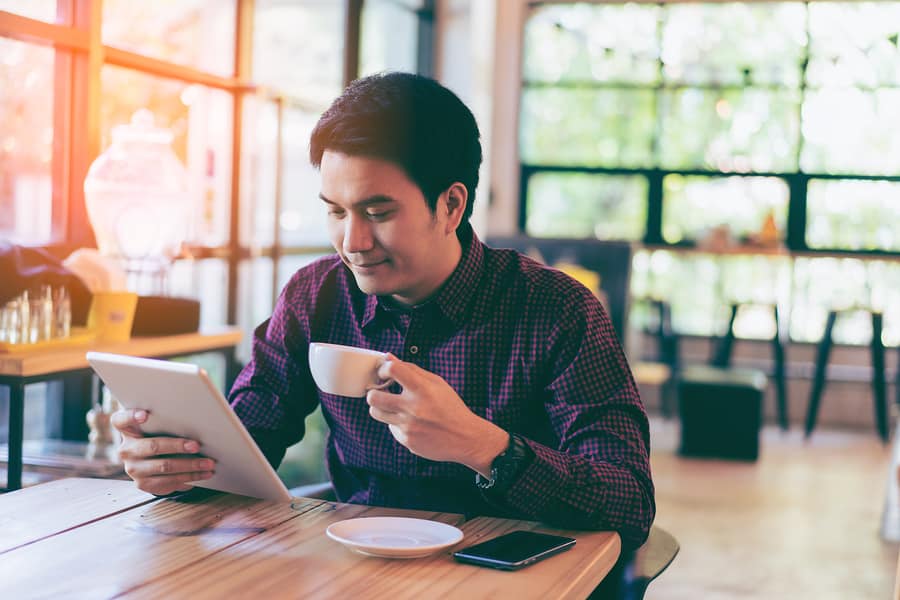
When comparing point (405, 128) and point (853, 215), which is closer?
point (405, 128)

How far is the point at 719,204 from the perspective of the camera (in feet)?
23.3

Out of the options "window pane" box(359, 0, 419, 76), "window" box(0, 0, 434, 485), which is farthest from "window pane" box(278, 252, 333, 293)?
"window pane" box(359, 0, 419, 76)

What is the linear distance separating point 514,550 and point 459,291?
515 millimetres

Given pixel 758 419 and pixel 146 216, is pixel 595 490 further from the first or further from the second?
pixel 758 419

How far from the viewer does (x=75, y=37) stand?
3.06 m

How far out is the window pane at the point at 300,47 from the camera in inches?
176

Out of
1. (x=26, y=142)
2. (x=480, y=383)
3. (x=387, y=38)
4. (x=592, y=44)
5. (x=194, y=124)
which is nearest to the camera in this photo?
(x=480, y=383)

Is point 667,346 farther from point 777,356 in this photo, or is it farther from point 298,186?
point 298,186

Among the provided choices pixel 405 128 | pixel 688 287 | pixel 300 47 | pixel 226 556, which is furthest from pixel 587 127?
pixel 226 556

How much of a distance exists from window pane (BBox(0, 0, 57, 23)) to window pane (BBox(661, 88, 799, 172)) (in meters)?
4.78

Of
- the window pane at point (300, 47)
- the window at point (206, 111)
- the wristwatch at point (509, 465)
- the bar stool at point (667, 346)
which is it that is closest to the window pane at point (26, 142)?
the window at point (206, 111)

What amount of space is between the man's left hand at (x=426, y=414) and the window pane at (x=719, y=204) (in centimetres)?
593

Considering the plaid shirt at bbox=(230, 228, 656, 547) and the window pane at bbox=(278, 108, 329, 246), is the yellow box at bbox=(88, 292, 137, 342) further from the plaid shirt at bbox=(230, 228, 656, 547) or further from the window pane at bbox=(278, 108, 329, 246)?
the window pane at bbox=(278, 108, 329, 246)

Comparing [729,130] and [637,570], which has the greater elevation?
[729,130]
